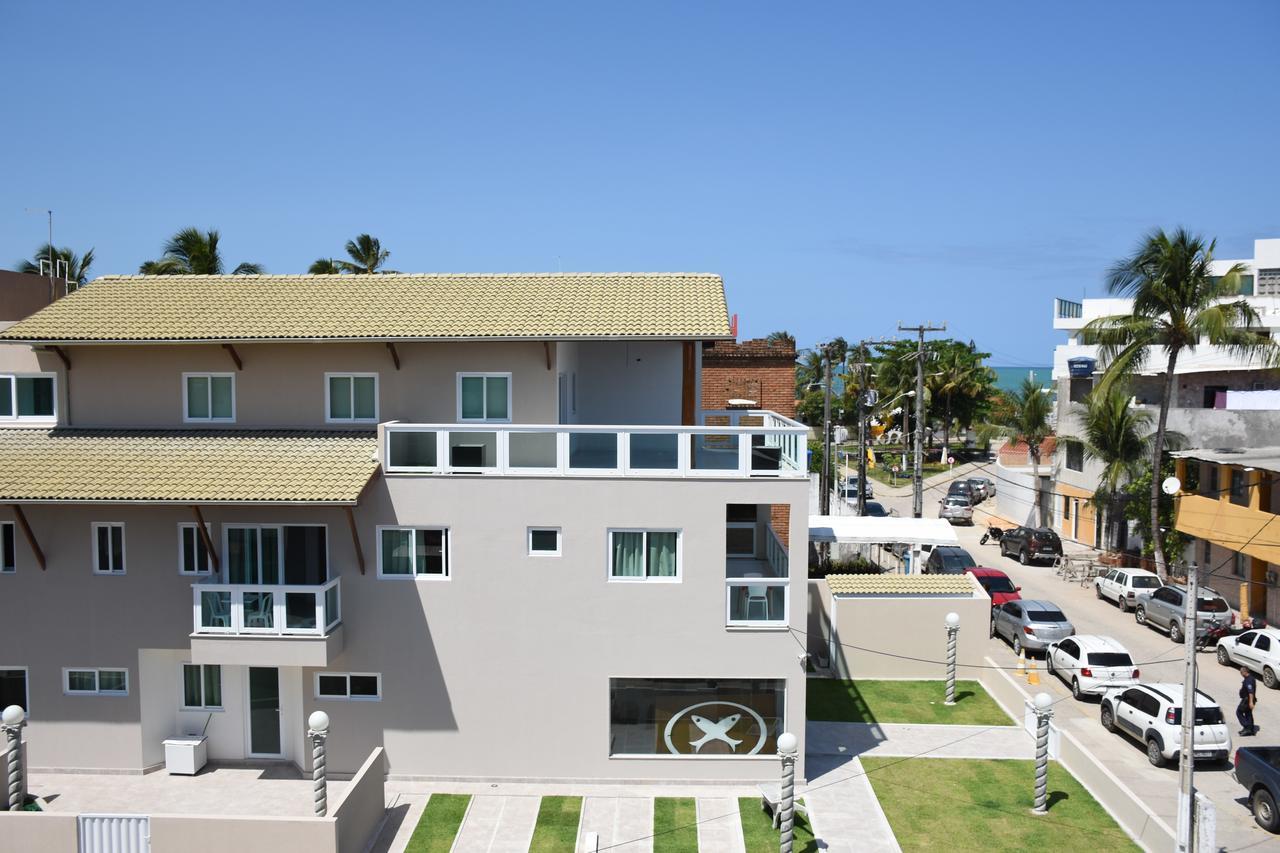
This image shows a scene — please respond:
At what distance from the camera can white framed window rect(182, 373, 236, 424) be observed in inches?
817

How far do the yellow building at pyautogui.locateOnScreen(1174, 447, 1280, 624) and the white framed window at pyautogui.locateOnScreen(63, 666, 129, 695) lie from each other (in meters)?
30.0

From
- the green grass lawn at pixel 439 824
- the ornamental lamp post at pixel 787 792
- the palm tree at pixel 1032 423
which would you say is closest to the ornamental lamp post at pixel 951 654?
the ornamental lamp post at pixel 787 792

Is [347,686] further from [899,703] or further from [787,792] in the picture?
[899,703]

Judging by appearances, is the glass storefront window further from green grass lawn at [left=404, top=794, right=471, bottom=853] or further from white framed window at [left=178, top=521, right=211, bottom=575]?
white framed window at [left=178, top=521, right=211, bottom=575]

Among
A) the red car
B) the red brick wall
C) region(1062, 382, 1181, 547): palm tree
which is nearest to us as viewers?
the red car

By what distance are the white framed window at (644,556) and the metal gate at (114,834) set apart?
832cm

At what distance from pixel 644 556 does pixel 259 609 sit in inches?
267

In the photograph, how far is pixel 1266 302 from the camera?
46.6 metres

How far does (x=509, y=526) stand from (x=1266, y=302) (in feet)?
137

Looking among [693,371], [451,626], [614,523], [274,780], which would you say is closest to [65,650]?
[274,780]

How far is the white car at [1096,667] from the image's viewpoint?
24.8 meters

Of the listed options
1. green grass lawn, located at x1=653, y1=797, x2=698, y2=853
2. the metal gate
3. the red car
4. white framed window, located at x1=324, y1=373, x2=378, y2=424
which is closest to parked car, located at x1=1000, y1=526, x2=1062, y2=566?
the red car

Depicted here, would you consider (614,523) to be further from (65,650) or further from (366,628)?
(65,650)

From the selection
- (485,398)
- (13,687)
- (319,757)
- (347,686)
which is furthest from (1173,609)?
(13,687)
